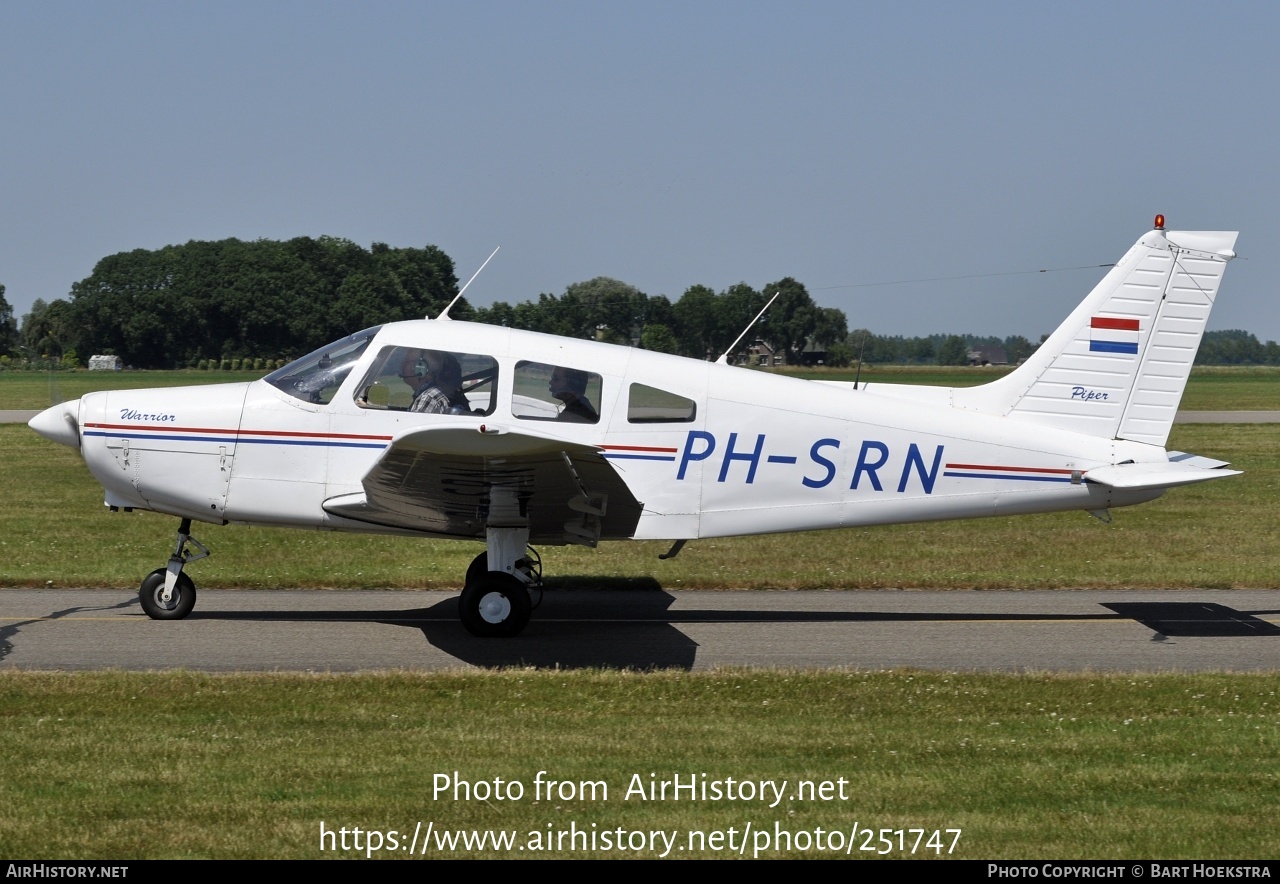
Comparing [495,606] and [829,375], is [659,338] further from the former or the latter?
[495,606]

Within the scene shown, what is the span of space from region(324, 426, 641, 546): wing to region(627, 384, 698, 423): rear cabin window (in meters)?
0.76

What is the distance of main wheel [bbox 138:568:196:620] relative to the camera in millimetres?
9680

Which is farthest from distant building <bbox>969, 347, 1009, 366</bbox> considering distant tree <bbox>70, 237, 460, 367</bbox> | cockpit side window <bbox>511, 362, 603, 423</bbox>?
cockpit side window <bbox>511, 362, 603, 423</bbox>

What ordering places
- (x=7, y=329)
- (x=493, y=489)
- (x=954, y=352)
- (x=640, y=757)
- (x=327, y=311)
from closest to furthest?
(x=640, y=757) < (x=493, y=489) < (x=327, y=311) < (x=954, y=352) < (x=7, y=329)

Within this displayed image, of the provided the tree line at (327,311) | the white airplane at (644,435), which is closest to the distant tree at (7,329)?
the tree line at (327,311)

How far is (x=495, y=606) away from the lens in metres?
9.22

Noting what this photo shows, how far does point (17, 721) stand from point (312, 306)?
70.6 ft

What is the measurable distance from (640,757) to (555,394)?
362cm

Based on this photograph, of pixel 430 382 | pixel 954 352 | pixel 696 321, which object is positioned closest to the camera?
pixel 430 382

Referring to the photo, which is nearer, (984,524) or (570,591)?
(570,591)

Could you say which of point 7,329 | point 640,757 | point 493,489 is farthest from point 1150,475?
point 7,329
